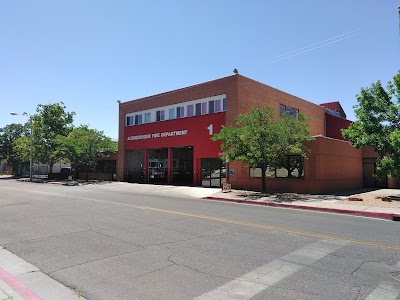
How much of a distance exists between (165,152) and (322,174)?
59.1 feet

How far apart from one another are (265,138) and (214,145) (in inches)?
345

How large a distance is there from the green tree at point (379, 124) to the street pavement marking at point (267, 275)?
15.1 m

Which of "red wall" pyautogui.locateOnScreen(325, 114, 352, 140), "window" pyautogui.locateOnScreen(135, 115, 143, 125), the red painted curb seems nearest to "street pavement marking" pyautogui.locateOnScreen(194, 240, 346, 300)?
the red painted curb

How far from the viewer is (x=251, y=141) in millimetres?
21516

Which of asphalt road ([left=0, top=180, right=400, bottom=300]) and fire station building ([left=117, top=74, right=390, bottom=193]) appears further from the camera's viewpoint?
fire station building ([left=117, top=74, right=390, bottom=193])

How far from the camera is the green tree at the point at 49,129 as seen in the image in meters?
47.0

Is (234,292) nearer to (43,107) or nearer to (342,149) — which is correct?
(342,149)

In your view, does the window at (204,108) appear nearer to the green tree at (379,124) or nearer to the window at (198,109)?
the window at (198,109)

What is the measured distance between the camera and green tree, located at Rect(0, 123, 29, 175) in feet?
194

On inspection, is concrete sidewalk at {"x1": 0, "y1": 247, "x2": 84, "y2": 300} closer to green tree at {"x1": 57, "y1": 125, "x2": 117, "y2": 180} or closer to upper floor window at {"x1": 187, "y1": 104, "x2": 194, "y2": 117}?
upper floor window at {"x1": 187, "y1": 104, "x2": 194, "y2": 117}

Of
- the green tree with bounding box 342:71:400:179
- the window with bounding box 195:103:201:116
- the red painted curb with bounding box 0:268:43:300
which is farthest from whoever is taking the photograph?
the window with bounding box 195:103:201:116

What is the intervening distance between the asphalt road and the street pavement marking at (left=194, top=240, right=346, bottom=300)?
15 millimetres

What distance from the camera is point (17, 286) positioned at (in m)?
5.17

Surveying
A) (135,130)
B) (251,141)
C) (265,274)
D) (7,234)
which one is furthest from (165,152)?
(265,274)
